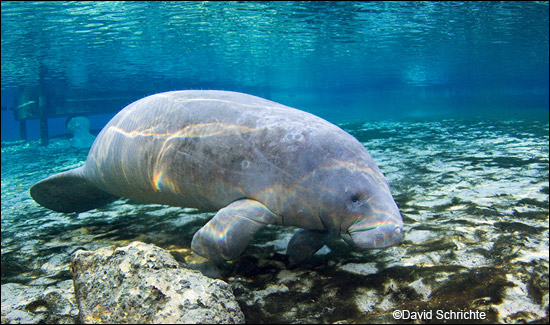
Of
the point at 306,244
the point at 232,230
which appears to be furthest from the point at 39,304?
the point at 306,244

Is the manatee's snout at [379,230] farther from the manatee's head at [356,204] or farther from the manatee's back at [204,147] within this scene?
the manatee's back at [204,147]

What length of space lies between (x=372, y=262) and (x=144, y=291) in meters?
1.62

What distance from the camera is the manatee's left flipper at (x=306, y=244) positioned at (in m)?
2.66

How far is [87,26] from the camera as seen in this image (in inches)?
695

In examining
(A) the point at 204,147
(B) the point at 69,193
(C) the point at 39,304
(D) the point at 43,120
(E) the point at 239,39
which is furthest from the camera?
(E) the point at 239,39

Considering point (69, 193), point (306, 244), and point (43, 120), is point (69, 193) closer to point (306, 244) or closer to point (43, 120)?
point (306, 244)

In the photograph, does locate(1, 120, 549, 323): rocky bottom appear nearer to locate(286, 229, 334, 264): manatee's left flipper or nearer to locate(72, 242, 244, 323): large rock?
locate(286, 229, 334, 264): manatee's left flipper

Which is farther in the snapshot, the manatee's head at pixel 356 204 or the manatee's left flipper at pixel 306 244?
the manatee's left flipper at pixel 306 244

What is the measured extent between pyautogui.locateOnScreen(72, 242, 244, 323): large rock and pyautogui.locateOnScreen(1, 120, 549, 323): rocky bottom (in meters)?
0.26

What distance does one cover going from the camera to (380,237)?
7.22 feet

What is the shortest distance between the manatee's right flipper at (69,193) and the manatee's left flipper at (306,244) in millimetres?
2759

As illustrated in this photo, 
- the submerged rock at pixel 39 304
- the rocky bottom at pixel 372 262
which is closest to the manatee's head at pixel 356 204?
the rocky bottom at pixel 372 262

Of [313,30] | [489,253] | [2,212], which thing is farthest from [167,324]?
[313,30]

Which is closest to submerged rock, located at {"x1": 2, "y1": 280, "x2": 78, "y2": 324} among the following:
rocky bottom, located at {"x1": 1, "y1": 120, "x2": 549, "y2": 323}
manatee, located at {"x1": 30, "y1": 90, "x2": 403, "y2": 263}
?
rocky bottom, located at {"x1": 1, "y1": 120, "x2": 549, "y2": 323}
